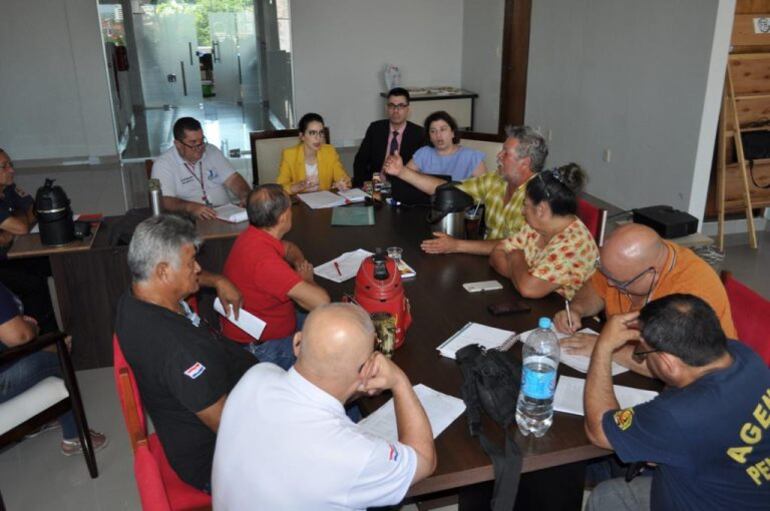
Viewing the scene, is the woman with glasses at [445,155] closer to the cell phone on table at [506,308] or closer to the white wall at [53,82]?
the cell phone on table at [506,308]

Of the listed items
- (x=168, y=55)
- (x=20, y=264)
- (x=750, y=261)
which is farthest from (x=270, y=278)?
(x=168, y=55)

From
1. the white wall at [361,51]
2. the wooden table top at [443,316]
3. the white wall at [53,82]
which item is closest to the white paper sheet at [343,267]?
the wooden table top at [443,316]

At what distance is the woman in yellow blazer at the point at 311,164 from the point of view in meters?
4.08

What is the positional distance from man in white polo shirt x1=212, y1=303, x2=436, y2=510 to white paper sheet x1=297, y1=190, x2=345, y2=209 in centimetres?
229

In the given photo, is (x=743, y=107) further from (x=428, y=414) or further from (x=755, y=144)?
(x=428, y=414)

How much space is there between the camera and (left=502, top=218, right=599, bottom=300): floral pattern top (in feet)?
7.90

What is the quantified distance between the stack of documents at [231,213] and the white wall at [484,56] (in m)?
4.83

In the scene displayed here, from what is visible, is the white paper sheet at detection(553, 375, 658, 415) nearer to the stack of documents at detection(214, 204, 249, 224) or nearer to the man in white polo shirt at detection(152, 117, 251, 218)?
the stack of documents at detection(214, 204, 249, 224)

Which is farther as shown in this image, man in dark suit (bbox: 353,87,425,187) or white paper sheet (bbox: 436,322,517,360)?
man in dark suit (bbox: 353,87,425,187)

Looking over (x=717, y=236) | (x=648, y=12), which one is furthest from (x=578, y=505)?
(x=648, y=12)

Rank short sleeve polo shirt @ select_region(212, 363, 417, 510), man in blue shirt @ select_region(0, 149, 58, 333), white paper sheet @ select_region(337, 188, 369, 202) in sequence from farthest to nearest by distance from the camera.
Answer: white paper sheet @ select_region(337, 188, 369, 202) → man in blue shirt @ select_region(0, 149, 58, 333) → short sleeve polo shirt @ select_region(212, 363, 417, 510)

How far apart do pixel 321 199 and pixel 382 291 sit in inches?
73.9

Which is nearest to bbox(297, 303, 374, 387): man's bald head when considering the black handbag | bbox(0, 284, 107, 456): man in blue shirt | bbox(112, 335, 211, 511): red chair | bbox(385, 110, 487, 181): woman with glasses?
bbox(112, 335, 211, 511): red chair

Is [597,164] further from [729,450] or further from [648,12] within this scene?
[729,450]
